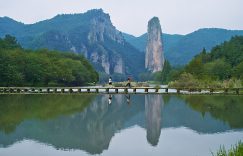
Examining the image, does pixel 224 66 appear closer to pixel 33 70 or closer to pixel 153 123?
pixel 33 70

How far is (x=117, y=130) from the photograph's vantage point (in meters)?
21.5

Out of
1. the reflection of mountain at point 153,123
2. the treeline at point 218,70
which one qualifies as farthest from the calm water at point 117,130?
the treeline at point 218,70

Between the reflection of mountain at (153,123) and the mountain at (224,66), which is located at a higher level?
the mountain at (224,66)

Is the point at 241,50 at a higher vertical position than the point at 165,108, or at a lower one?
higher

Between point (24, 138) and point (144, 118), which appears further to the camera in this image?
point (144, 118)

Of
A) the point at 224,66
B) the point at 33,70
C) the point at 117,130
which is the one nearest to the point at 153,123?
the point at 117,130

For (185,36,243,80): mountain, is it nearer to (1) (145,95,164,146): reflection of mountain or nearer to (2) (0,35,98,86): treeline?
(2) (0,35,98,86): treeline

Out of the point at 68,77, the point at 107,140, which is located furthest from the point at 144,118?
the point at 68,77

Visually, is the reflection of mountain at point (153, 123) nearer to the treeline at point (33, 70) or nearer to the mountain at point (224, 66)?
the treeline at point (33, 70)

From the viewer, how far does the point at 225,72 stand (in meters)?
73.1

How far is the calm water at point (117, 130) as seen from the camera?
51.8 ft

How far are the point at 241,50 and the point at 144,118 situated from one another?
200ft

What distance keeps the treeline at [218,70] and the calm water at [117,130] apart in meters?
31.0

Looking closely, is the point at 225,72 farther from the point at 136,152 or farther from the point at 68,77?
the point at 136,152
